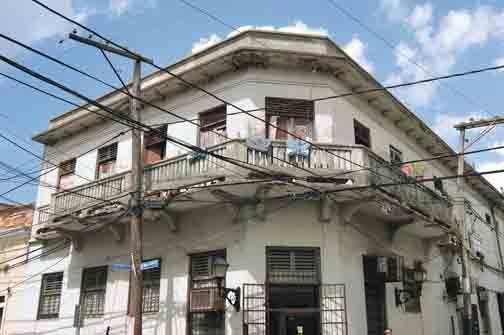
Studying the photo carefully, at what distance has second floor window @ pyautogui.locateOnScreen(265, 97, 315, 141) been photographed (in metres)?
15.3

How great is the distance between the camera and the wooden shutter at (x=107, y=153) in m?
19.0

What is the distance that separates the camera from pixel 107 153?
19.2 meters

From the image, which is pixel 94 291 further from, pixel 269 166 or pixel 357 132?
pixel 357 132

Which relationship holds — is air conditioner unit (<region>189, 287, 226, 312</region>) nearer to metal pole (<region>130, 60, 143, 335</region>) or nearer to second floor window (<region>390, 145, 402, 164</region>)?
metal pole (<region>130, 60, 143, 335</region>)

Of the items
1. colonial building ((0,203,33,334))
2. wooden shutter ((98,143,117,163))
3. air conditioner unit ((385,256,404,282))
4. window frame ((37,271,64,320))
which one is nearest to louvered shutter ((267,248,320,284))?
air conditioner unit ((385,256,404,282))

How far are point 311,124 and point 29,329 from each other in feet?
42.3

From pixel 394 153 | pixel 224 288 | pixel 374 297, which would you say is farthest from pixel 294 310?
pixel 394 153

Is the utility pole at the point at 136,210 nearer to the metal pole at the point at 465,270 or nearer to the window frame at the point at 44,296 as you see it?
the window frame at the point at 44,296

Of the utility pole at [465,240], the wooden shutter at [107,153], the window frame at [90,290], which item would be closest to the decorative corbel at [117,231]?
the window frame at [90,290]

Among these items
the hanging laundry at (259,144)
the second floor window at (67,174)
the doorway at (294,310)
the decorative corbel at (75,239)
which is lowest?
the doorway at (294,310)

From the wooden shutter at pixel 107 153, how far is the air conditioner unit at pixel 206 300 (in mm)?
6919

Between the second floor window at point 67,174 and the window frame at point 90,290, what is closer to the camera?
the window frame at point 90,290

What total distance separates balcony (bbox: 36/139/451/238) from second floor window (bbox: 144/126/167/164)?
1.60 m

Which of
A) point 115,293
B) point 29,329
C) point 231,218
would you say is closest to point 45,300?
point 29,329
